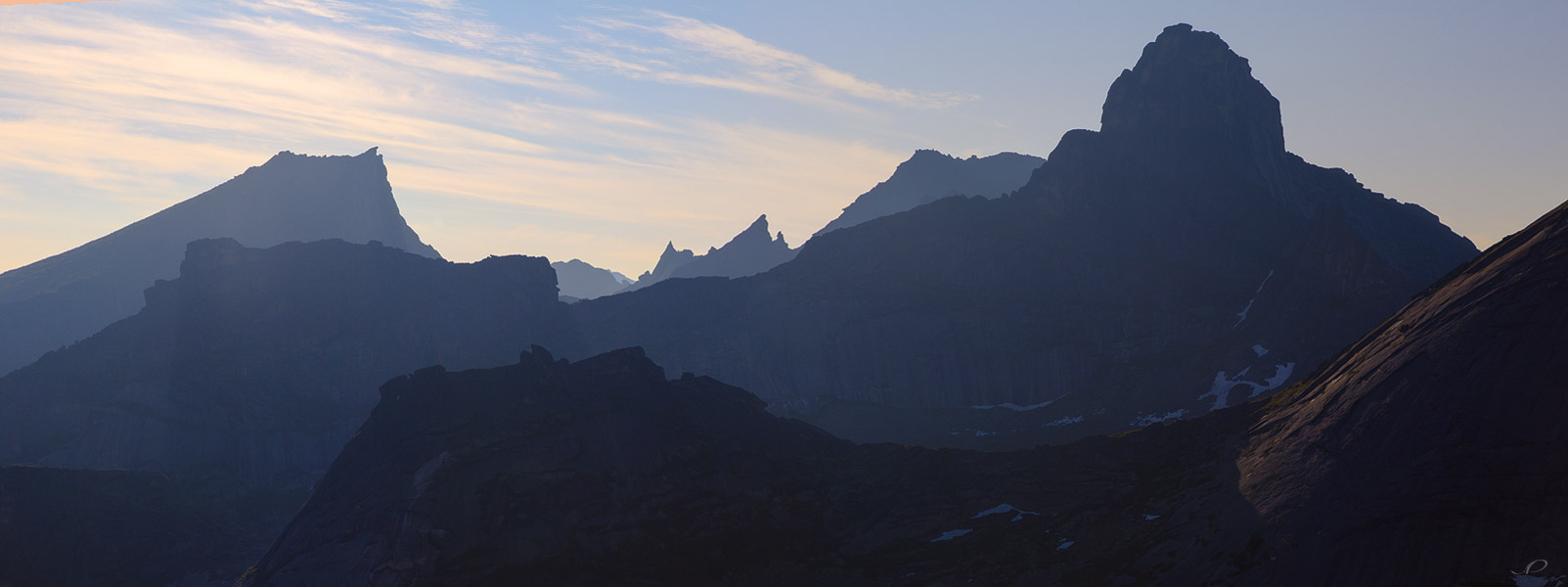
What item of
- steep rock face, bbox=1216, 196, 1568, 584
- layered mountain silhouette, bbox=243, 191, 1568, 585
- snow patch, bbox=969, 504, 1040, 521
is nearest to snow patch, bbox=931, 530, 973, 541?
layered mountain silhouette, bbox=243, 191, 1568, 585

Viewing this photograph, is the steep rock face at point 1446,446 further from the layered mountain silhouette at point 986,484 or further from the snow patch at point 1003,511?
the snow patch at point 1003,511

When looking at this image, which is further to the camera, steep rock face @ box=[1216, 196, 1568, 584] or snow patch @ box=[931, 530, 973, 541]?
snow patch @ box=[931, 530, 973, 541]

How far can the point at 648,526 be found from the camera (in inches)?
5694

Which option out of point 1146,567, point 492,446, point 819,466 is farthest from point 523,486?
point 1146,567

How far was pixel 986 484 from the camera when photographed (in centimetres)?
14612

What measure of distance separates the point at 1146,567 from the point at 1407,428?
26.8 m

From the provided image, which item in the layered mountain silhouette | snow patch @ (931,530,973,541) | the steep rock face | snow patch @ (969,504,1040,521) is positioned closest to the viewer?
the steep rock face

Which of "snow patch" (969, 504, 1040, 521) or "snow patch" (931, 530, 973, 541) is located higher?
"snow patch" (969, 504, 1040, 521)

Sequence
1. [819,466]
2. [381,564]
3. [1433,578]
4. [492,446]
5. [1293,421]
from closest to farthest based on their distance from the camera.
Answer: [1433,578] → [1293,421] → [381,564] → [492,446] → [819,466]

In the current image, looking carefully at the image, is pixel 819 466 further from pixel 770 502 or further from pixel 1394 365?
pixel 1394 365

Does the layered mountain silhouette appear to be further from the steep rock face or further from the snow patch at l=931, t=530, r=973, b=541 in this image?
the snow patch at l=931, t=530, r=973, b=541

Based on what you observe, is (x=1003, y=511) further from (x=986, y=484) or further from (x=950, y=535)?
(x=986, y=484)

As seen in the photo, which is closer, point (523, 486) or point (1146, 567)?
point (1146, 567)

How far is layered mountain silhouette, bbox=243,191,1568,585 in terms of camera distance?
8762cm
